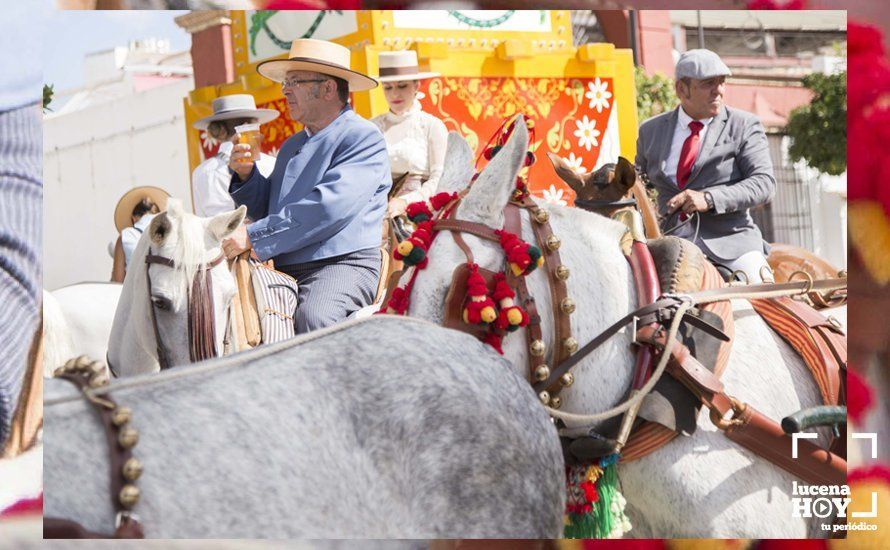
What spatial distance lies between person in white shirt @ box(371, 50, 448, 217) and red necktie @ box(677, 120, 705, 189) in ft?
2.40

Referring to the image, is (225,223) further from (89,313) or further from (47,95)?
(89,313)

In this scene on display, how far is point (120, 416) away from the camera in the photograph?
1879 mm

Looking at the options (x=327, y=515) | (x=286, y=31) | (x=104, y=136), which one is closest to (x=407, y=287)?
(x=327, y=515)

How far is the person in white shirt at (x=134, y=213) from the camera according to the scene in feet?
10.8

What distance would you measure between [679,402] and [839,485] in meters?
0.53

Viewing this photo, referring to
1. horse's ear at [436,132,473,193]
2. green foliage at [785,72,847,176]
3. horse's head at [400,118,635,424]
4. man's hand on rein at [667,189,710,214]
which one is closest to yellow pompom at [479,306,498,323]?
horse's head at [400,118,635,424]

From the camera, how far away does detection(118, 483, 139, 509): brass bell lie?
1.84 metres

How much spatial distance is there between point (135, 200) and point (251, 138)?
1.35 ft

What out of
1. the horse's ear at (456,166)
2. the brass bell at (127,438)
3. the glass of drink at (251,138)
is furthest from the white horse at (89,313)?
the brass bell at (127,438)

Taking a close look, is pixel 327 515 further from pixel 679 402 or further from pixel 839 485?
pixel 839 485

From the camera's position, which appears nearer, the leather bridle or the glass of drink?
the leather bridle

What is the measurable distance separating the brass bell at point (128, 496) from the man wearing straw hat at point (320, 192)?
1.40m

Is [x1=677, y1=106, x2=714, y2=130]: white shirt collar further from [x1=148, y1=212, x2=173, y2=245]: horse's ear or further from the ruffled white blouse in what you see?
[x1=148, y1=212, x2=173, y2=245]: horse's ear

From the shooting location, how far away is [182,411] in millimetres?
1984
